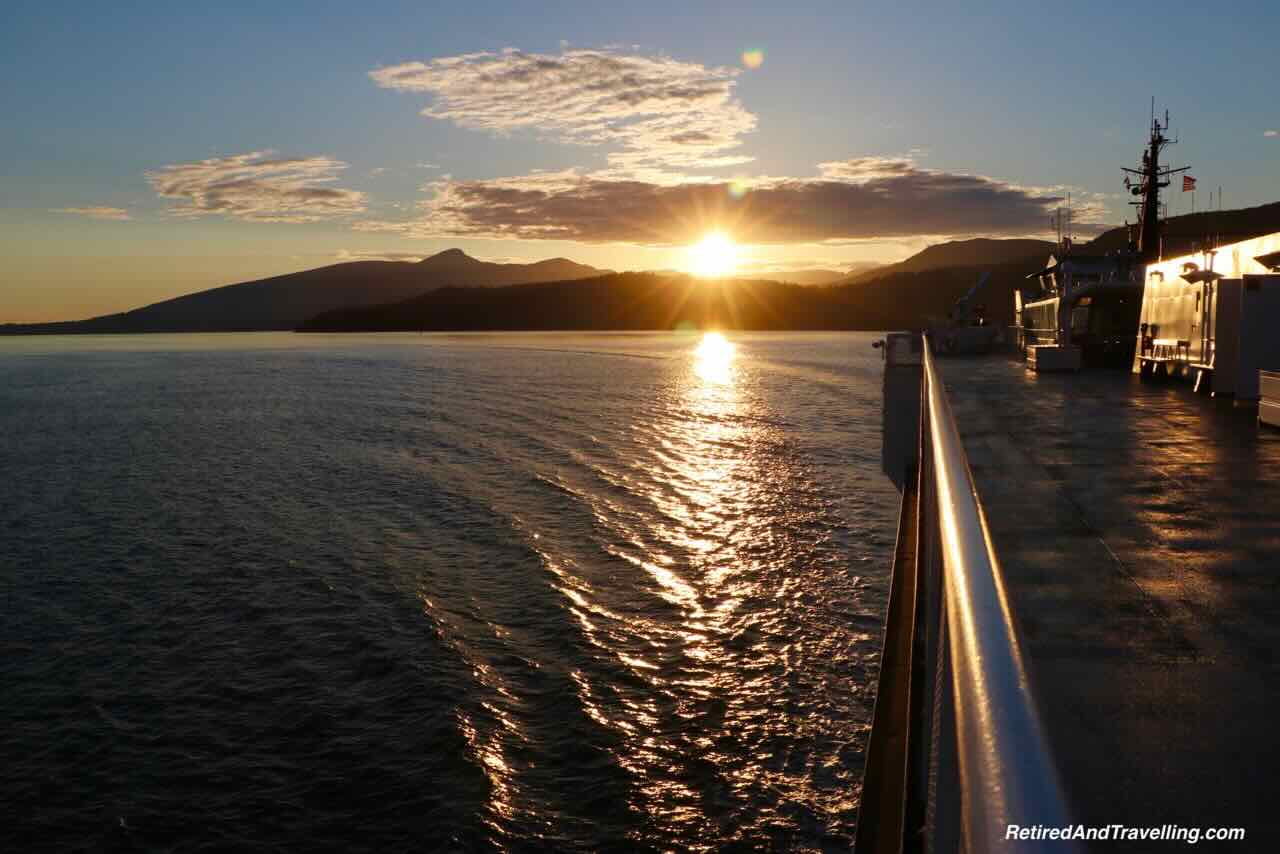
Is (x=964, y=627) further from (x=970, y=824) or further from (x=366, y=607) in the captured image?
(x=366, y=607)

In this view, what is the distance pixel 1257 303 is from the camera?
15602 mm

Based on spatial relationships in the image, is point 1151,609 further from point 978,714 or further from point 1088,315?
point 1088,315

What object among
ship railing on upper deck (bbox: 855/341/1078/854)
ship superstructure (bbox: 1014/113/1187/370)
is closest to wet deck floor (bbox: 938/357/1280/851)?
ship railing on upper deck (bbox: 855/341/1078/854)

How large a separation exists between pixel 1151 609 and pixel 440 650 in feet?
33.0

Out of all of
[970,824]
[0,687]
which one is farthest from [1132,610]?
[0,687]

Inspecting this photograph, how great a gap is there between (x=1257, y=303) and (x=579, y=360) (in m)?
83.5

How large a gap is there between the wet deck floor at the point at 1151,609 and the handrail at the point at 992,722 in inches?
14.1

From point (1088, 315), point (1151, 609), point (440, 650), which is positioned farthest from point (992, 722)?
point (1088, 315)

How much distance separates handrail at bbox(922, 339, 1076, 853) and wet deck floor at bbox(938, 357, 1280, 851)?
0.36m

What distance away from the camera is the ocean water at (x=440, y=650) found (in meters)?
10.0

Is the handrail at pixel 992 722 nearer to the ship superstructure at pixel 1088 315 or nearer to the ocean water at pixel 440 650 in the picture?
the ocean water at pixel 440 650

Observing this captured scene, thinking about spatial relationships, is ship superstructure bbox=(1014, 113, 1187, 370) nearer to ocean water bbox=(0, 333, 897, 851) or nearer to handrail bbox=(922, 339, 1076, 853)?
ocean water bbox=(0, 333, 897, 851)

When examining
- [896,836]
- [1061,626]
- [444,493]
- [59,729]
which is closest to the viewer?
[1061,626]

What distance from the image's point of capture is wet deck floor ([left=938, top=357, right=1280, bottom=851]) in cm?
379
